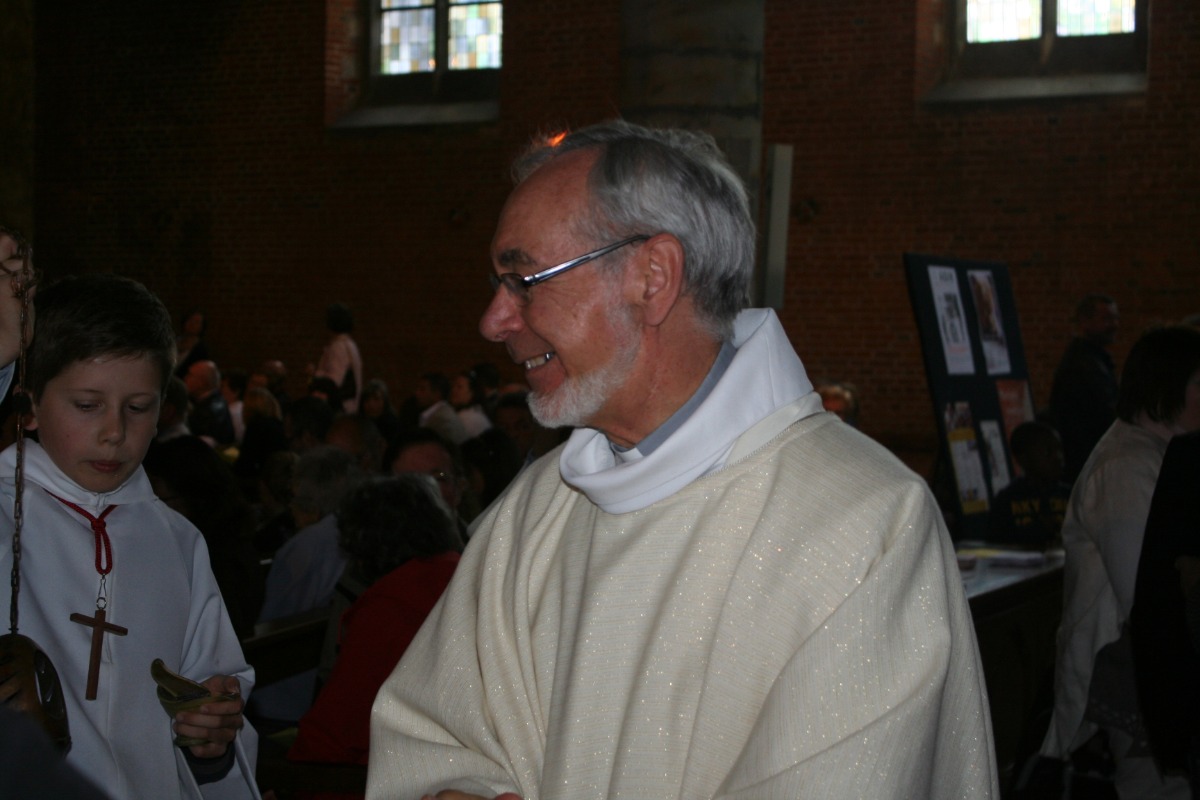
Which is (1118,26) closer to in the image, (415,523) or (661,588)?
(415,523)

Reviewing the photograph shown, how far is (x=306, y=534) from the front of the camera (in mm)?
4777

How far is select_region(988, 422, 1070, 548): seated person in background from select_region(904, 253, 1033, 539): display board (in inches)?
7.5

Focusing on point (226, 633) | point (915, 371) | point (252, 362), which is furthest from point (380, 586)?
point (252, 362)

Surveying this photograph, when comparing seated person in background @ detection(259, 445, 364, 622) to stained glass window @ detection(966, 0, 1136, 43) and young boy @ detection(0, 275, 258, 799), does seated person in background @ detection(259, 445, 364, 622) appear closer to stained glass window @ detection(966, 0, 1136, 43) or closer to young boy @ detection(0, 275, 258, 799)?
young boy @ detection(0, 275, 258, 799)

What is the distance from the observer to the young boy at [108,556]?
2.16 metres

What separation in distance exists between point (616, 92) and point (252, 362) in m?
4.58

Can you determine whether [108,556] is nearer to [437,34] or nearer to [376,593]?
[376,593]

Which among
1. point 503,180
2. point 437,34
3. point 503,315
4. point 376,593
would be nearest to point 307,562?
point 376,593

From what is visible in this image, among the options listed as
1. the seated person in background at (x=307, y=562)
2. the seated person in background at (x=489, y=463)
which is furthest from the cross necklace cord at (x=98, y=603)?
the seated person in background at (x=489, y=463)

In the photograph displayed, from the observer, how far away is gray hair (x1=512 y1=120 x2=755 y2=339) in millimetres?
1975

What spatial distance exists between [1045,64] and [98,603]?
10.7m

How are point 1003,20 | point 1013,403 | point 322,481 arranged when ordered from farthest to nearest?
point 1003,20 → point 1013,403 → point 322,481

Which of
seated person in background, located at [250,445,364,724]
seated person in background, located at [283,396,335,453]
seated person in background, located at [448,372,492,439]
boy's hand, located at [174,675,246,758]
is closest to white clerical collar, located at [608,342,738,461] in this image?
boy's hand, located at [174,675,246,758]

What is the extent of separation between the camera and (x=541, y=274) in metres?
1.99
